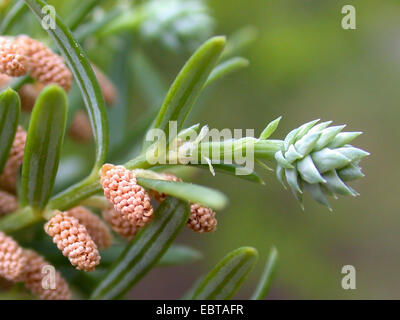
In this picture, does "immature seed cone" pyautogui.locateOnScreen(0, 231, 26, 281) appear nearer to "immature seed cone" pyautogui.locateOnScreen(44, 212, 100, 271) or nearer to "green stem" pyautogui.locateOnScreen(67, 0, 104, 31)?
"immature seed cone" pyautogui.locateOnScreen(44, 212, 100, 271)

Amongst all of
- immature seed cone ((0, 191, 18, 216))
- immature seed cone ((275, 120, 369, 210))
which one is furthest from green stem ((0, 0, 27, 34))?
immature seed cone ((275, 120, 369, 210))

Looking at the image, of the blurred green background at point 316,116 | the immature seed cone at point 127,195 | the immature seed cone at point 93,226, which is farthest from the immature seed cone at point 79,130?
the blurred green background at point 316,116

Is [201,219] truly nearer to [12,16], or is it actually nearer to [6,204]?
[6,204]

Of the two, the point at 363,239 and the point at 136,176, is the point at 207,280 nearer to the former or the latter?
the point at 136,176

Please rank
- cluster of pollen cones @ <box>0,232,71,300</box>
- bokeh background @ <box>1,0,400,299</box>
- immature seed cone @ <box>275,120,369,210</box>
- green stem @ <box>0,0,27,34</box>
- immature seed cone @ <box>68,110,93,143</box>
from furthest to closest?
bokeh background @ <box>1,0,400,299</box>, immature seed cone @ <box>68,110,93,143</box>, green stem @ <box>0,0,27,34</box>, cluster of pollen cones @ <box>0,232,71,300</box>, immature seed cone @ <box>275,120,369,210</box>

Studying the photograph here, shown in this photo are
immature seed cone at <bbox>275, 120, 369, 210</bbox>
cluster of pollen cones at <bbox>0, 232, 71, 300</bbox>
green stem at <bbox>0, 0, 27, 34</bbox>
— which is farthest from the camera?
green stem at <bbox>0, 0, 27, 34</bbox>

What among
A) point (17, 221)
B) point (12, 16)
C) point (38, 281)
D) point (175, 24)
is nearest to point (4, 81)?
point (12, 16)
